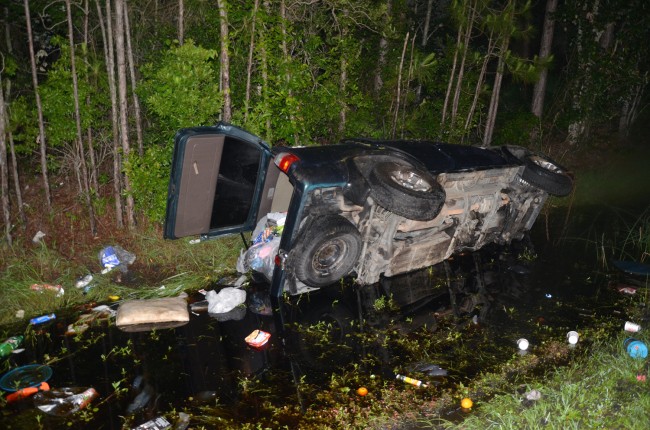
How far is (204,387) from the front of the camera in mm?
3338

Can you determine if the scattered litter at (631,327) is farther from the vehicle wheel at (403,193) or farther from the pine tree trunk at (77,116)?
the pine tree trunk at (77,116)

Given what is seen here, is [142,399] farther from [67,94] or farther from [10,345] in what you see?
[67,94]

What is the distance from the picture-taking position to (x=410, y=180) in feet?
15.4

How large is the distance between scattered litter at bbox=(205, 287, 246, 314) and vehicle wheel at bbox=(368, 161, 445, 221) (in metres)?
1.70

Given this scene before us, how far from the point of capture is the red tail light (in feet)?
14.1

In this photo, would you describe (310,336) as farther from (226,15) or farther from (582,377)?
(226,15)

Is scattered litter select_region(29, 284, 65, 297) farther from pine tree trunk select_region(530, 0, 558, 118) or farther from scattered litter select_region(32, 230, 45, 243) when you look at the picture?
pine tree trunk select_region(530, 0, 558, 118)

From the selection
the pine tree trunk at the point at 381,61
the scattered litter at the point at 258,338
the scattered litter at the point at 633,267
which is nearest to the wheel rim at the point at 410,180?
the scattered litter at the point at 258,338

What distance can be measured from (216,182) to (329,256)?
152cm

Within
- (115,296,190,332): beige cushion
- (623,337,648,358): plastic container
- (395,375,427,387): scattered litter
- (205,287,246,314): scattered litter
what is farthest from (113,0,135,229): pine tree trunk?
(623,337,648,358): plastic container

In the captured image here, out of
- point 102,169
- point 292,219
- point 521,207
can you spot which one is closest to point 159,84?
point 292,219

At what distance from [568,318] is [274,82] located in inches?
186

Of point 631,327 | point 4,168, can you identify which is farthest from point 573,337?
point 4,168

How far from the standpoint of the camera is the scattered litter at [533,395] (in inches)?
126
